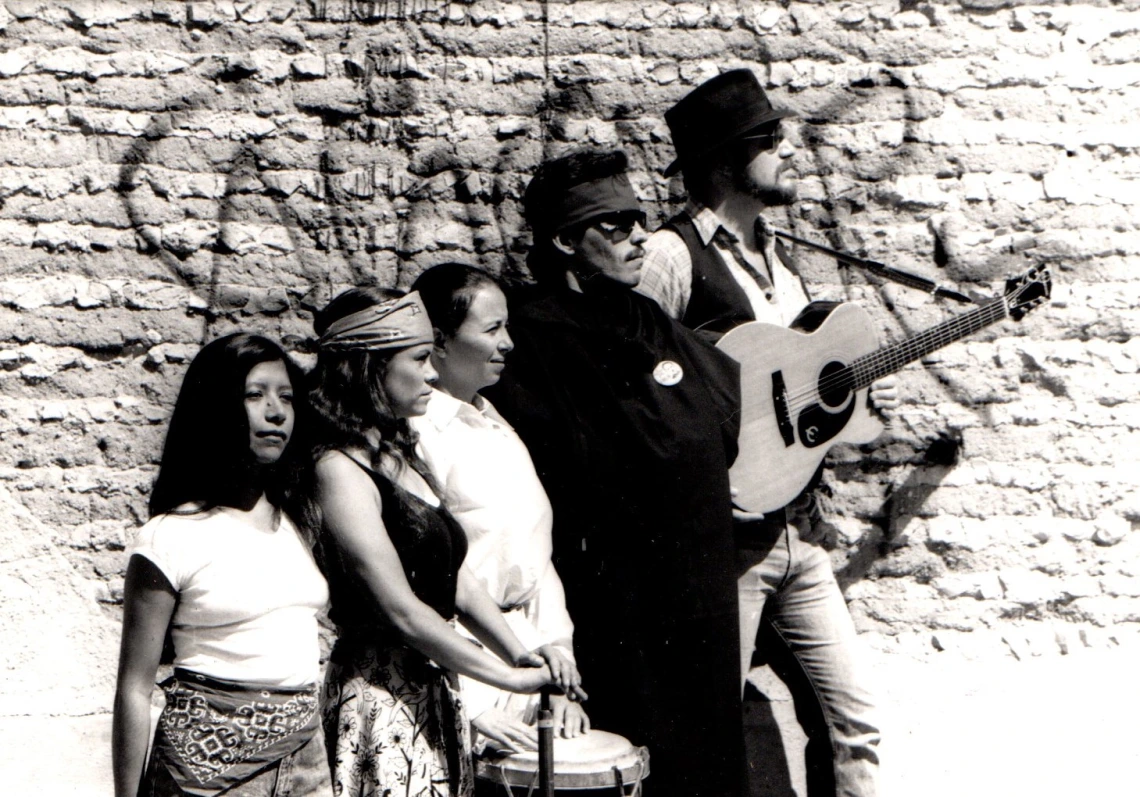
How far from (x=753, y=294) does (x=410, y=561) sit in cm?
164

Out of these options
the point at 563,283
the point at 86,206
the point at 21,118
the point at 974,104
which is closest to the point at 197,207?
the point at 86,206

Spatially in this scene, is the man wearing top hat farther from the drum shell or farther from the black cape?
the drum shell

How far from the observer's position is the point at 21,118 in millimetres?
4414

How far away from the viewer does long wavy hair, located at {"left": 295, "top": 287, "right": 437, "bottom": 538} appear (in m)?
3.03

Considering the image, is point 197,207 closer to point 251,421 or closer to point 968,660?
point 251,421

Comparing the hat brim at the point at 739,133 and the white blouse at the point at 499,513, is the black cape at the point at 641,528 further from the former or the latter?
the hat brim at the point at 739,133

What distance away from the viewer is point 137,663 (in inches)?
104

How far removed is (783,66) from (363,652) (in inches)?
105

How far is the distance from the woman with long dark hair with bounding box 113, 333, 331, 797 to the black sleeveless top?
2.7 inches

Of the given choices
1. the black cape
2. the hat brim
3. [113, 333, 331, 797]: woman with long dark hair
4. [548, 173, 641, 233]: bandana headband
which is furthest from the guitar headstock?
[113, 333, 331, 797]: woman with long dark hair

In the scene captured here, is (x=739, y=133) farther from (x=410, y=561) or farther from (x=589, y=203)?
(x=410, y=561)

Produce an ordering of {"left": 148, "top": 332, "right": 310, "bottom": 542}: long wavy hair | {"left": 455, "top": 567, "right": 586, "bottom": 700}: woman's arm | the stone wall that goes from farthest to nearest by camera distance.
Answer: the stone wall → {"left": 455, "top": 567, "right": 586, "bottom": 700}: woman's arm → {"left": 148, "top": 332, "right": 310, "bottom": 542}: long wavy hair

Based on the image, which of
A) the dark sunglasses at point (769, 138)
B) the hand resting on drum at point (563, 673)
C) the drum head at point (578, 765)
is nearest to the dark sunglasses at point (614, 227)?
the dark sunglasses at point (769, 138)

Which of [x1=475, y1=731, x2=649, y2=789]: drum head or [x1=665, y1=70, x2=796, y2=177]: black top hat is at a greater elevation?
[x1=665, y1=70, x2=796, y2=177]: black top hat
